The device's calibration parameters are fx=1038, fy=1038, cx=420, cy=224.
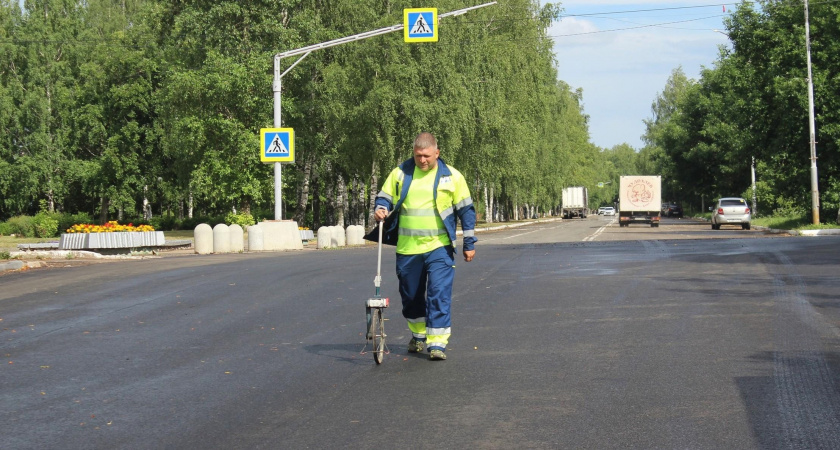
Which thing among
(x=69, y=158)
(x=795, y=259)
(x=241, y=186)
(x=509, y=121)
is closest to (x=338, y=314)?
(x=795, y=259)

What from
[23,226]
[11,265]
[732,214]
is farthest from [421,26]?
[23,226]

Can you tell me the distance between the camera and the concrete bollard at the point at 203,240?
3016 centimetres

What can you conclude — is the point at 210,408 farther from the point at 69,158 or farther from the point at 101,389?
the point at 69,158

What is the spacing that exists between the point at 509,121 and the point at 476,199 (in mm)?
12391

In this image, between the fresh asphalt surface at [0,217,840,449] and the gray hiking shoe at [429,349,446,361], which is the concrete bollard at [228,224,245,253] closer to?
the fresh asphalt surface at [0,217,840,449]

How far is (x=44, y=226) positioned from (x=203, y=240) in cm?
2623

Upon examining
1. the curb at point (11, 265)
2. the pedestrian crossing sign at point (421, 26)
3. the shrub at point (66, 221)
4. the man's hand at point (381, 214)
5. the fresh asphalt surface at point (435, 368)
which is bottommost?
the fresh asphalt surface at point (435, 368)

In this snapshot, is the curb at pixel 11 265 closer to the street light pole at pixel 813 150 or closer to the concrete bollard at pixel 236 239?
the concrete bollard at pixel 236 239

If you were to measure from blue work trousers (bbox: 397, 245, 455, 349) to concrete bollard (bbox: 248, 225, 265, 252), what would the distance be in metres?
22.2

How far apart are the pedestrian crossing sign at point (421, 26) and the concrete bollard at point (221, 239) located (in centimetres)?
820

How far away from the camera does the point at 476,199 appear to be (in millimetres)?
64812

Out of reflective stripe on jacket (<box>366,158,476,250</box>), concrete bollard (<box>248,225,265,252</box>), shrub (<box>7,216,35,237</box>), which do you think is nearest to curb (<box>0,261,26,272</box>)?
concrete bollard (<box>248,225,265,252</box>)

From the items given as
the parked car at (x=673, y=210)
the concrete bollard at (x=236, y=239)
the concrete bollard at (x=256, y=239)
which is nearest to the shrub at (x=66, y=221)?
the concrete bollard at (x=236, y=239)

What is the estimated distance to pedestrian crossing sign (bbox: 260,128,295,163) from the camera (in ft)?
96.9
